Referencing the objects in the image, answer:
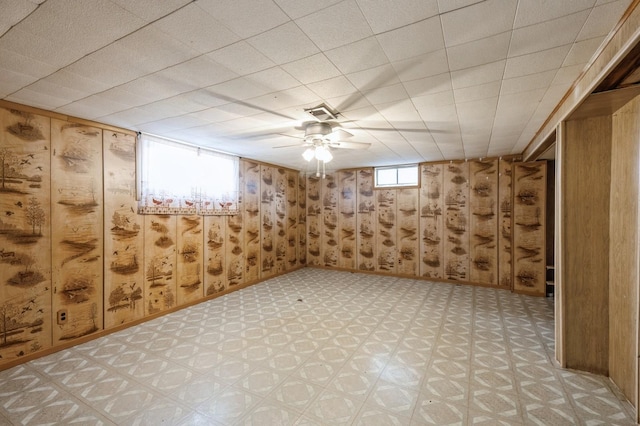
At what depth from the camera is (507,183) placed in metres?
5.30

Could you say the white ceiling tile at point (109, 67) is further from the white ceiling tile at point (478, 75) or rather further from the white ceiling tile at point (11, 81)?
the white ceiling tile at point (478, 75)

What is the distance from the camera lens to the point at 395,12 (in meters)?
1.46

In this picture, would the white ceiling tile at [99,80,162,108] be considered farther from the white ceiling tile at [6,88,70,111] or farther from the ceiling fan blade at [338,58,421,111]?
the ceiling fan blade at [338,58,421,111]

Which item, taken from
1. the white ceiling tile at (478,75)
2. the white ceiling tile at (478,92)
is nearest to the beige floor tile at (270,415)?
the white ceiling tile at (478,75)

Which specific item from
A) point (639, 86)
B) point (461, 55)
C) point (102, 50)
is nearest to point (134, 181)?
point (102, 50)

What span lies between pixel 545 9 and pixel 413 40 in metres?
0.66

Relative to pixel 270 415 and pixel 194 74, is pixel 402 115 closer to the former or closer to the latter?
pixel 194 74

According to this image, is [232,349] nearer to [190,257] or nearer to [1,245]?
[190,257]

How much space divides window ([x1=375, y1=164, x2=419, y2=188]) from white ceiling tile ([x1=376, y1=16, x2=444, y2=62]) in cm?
452

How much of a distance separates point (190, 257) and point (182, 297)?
0.62 metres

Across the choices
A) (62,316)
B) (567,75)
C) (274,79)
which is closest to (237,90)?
(274,79)

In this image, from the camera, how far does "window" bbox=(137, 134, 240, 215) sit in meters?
3.79

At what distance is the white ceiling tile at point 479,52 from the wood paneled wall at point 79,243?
388cm

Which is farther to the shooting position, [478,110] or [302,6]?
[478,110]
